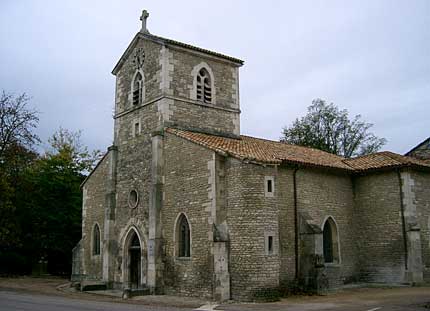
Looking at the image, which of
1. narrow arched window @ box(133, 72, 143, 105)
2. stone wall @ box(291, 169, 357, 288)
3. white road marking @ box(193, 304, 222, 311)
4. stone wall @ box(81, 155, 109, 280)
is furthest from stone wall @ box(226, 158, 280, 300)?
stone wall @ box(81, 155, 109, 280)

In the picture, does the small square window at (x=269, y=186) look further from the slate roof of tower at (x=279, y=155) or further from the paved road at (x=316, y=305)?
the paved road at (x=316, y=305)

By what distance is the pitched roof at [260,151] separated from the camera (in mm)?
21375

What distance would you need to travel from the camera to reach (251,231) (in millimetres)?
20047

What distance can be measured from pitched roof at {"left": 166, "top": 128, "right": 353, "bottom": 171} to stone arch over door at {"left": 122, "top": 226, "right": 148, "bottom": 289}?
592 centimetres

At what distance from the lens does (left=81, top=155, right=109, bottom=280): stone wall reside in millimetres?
28219

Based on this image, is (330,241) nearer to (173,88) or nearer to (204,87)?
(204,87)

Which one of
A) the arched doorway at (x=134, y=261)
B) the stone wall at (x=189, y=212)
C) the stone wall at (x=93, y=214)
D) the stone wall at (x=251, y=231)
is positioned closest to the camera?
the stone wall at (x=251, y=231)

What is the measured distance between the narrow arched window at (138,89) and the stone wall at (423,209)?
1504cm

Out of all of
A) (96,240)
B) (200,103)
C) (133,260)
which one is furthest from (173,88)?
(96,240)

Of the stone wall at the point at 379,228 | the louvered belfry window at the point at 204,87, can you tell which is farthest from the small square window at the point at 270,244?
the louvered belfry window at the point at 204,87

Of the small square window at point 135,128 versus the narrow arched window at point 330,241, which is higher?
the small square window at point 135,128

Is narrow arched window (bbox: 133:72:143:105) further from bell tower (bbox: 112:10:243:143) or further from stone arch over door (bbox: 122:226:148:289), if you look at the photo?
stone arch over door (bbox: 122:226:148:289)

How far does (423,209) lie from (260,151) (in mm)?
9669

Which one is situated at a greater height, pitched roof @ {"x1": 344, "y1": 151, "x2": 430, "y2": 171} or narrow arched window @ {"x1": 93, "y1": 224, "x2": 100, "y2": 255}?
pitched roof @ {"x1": 344, "y1": 151, "x2": 430, "y2": 171}
